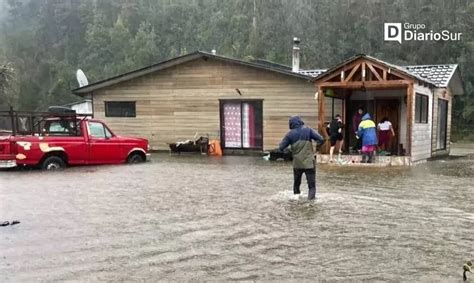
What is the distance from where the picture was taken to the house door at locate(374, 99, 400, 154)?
19.0 meters

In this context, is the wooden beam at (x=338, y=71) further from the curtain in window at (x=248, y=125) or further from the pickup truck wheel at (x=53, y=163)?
the pickup truck wheel at (x=53, y=163)

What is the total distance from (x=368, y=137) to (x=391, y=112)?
3994 millimetres

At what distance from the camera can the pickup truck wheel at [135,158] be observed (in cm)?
1675

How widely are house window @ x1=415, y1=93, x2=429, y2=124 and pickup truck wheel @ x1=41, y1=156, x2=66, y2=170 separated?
36.9 ft

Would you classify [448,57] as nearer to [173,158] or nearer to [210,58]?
[210,58]

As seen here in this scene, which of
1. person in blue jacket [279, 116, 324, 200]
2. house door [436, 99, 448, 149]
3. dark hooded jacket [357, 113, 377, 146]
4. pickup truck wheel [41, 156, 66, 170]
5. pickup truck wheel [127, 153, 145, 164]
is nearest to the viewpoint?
person in blue jacket [279, 116, 324, 200]

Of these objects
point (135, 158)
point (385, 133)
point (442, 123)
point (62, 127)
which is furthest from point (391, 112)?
point (62, 127)

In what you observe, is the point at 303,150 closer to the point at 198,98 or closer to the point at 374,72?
the point at 374,72

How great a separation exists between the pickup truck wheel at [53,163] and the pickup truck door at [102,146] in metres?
0.87

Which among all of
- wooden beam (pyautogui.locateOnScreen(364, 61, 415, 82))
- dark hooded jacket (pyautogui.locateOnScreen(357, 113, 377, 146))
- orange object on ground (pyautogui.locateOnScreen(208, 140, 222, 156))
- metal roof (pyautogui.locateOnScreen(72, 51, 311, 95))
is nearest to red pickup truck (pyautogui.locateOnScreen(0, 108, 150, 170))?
orange object on ground (pyautogui.locateOnScreen(208, 140, 222, 156))

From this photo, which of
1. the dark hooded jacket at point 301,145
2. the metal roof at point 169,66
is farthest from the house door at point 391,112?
the dark hooded jacket at point 301,145

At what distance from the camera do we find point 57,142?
1470 centimetres

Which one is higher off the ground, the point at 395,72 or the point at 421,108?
the point at 395,72

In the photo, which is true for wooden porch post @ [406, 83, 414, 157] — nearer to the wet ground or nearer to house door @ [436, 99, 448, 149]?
the wet ground
